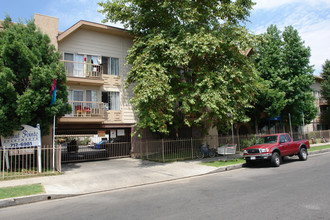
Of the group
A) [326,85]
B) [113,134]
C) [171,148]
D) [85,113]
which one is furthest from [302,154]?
[326,85]

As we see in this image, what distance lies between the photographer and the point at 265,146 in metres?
12.5

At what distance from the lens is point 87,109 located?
54.9 feet

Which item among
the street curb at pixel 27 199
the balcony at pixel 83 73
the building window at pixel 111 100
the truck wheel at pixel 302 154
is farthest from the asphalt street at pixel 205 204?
the building window at pixel 111 100

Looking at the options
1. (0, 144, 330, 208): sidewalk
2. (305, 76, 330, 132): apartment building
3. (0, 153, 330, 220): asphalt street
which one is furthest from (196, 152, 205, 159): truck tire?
(305, 76, 330, 132): apartment building

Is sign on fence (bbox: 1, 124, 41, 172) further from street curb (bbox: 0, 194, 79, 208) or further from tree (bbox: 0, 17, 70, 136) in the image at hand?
street curb (bbox: 0, 194, 79, 208)

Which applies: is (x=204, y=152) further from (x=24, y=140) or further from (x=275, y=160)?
(x=24, y=140)

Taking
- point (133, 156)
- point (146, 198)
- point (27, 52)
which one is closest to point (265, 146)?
point (146, 198)

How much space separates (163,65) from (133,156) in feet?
27.1

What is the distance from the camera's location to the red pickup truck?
1218 centimetres

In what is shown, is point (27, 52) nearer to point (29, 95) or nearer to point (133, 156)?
point (29, 95)

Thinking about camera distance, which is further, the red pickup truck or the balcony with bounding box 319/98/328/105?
the balcony with bounding box 319/98/328/105

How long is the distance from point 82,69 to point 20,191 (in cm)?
1089

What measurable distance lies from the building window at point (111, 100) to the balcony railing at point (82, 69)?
5.27 feet

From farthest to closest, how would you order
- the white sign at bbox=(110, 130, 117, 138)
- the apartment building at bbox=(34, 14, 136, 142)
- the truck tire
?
1. the white sign at bbox=(110, 130, 117, 138)
2. the truck tire
3. the apartment building at bbox=(34, 14, 136, 142)
